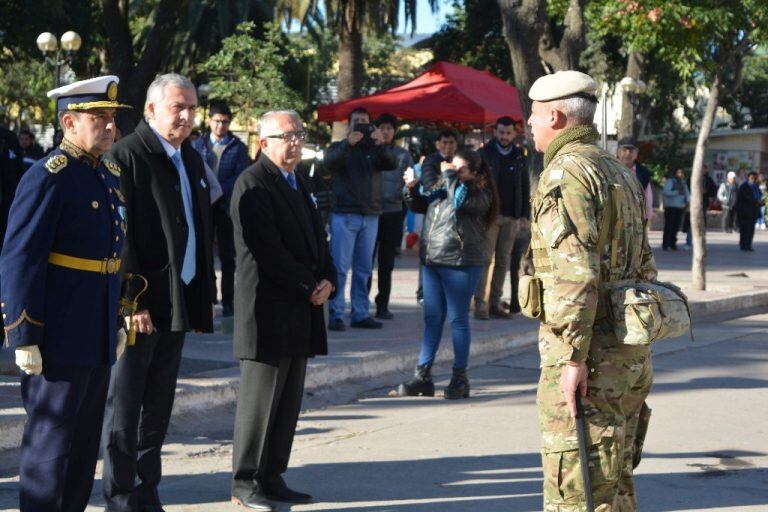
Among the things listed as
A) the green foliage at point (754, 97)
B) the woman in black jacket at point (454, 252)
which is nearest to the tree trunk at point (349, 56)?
the woman in black jacket at point (454, 252)

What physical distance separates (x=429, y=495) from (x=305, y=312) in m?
1.16

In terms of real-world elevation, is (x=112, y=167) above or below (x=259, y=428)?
above

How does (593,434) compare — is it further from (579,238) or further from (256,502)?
(256,502)

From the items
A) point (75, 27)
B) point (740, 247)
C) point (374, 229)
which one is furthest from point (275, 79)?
point (374, 229)

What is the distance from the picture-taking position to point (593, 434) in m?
4.34

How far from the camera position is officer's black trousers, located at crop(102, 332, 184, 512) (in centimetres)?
546

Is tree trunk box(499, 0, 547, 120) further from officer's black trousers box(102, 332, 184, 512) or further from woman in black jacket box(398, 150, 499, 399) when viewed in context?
officer's black trousers box(102, 332, 184, 512)

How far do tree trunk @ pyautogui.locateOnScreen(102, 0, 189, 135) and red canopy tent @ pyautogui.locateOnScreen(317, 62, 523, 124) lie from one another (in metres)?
4.17

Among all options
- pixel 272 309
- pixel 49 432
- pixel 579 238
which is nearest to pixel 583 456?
pixel 579 238

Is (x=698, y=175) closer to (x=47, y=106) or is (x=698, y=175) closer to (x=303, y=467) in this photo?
(x=303, y=467)

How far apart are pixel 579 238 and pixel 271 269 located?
2078 mm

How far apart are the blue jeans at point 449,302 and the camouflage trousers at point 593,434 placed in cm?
407

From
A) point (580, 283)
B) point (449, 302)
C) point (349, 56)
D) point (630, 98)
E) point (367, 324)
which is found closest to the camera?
point (580, 283)

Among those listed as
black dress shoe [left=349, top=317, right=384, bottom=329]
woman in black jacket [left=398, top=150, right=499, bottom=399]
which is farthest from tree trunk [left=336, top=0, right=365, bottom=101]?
woman in black jacket [left=398, top=150, right=499, bottom=399]
